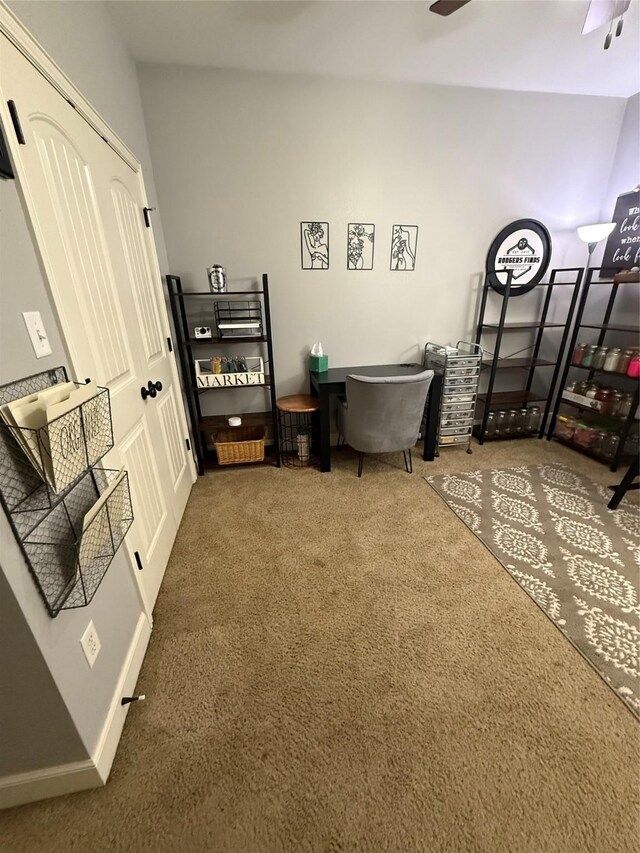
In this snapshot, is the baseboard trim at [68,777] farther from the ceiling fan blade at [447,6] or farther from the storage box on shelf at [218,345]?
the ceiling fan blade at [447,6]

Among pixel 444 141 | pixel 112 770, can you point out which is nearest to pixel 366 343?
pixel 444 141

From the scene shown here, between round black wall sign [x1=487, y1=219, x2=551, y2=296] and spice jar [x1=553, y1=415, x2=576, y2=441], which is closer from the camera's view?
round black wall sign [x1=487, y1=219, x2=551, y2=296]

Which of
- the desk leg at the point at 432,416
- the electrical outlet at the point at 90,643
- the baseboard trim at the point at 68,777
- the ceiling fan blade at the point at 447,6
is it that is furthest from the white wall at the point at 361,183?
the baseboard trim at the point at 68,777

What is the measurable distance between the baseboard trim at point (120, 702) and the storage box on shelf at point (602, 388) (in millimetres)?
3150

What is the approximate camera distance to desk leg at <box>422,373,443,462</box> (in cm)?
268

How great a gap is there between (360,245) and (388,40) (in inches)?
42.1

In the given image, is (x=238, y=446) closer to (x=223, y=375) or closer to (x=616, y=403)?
A: (x=223, y=375)

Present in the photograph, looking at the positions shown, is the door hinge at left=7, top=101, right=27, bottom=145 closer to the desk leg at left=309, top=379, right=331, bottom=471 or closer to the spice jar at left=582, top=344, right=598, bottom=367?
the desk leg at left=309, top=379, right=331, bottom=471

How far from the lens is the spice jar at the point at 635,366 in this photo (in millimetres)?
2498

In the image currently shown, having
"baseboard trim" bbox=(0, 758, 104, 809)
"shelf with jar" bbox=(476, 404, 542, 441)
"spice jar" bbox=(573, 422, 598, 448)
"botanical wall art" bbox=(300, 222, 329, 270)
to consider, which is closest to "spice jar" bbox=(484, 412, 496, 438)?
"shelf with jar" bbox=(476, 404, 542, 441)

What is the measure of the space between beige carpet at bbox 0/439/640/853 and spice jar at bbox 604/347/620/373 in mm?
1985

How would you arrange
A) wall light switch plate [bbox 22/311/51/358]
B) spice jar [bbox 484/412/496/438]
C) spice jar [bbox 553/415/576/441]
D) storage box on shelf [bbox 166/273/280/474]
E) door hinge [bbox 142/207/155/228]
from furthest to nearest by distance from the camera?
spice jar [bbox 484/412/496/438] → spice jar [bbox 553/415/576/441] → storage box on shelf [bbox 166/273/280/474] → door hinge [bbox 142/207/155/228] → wall light switch plate [bbox 22/311/51/358]

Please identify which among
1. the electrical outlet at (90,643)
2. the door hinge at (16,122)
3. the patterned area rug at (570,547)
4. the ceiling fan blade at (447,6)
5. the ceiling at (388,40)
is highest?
the ceiling at (388,40)

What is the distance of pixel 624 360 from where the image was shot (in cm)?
259
